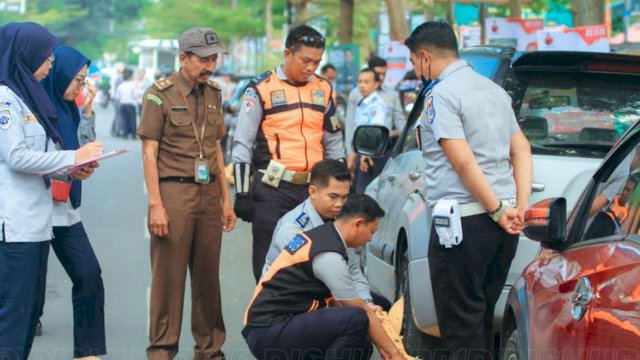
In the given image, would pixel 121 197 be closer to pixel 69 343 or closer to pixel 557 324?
pixel 69 343

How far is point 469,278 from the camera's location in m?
5.44

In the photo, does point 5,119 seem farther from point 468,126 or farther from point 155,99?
point 468,126

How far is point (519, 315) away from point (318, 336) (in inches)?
40.7

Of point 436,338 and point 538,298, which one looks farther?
point 436,338

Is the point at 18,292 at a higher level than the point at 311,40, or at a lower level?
lower

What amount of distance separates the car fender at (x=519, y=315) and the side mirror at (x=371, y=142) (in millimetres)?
2907

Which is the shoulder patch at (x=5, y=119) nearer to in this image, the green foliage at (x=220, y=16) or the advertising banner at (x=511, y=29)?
the advertising banner at (x=511, y=29)

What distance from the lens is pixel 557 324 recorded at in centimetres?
401

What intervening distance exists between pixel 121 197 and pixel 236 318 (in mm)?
8617

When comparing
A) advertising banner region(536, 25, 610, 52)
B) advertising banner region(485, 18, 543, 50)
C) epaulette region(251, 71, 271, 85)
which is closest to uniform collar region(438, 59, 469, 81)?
epaulette region(251, 71, 271, 85)

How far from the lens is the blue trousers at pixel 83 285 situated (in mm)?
6398

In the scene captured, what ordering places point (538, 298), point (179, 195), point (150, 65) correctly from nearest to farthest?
point (538, 298) < point (179, 195) < point (150, 65)

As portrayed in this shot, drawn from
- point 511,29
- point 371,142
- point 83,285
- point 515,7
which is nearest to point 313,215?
point 83,285

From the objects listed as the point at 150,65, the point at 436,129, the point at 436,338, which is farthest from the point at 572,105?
the point at 150,65
